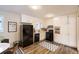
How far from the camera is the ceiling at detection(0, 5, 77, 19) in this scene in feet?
3.47

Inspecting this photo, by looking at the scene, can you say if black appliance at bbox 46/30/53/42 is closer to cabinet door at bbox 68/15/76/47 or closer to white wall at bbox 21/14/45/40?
white wall at bbox 21/14/45/40

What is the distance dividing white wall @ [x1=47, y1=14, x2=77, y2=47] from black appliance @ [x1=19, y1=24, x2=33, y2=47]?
33 cm

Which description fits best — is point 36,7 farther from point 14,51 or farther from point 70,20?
point 14,51

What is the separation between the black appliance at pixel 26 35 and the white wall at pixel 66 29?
1.08 feet

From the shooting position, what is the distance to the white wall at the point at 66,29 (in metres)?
1.18

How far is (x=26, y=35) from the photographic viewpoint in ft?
4.09

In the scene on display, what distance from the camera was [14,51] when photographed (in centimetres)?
111

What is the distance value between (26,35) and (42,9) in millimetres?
477

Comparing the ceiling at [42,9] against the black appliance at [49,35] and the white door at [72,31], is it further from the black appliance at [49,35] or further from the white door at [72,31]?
the black appliance at [49,35]

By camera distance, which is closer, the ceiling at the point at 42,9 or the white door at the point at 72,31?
the ceiling at the point at 42,9

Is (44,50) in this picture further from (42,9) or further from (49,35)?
(42,9)

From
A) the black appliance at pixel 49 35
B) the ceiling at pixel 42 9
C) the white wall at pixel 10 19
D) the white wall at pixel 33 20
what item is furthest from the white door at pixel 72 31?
the white wall at pixel 10 19
